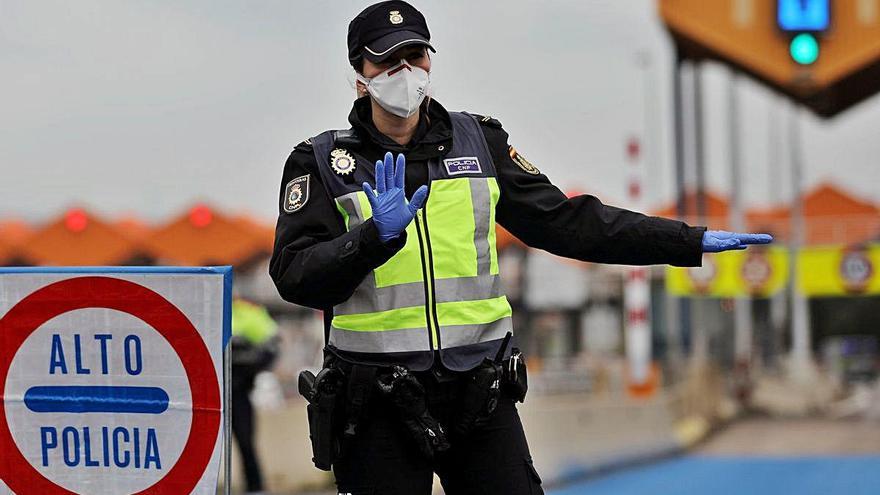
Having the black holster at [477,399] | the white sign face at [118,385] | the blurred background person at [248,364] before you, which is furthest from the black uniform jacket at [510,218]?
the blurred background person at [248,364]

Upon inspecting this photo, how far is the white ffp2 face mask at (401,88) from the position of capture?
423cm

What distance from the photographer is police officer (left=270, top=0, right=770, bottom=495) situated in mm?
4102

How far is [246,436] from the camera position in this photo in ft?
37.7

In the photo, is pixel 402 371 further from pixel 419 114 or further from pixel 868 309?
pixel 868 309

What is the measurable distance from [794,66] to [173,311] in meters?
8.30

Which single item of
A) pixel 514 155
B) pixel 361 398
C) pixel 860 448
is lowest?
pixel 860 448

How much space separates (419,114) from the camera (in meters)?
4.36

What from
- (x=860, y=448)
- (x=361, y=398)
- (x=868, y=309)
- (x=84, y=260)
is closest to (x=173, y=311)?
(x=361, y=398)

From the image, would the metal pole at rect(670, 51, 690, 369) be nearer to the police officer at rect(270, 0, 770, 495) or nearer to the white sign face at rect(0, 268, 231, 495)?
the white sign face at rect(0, 268, 231, 495)

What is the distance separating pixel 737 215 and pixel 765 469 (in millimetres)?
16781

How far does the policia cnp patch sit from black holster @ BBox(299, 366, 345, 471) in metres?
0.69

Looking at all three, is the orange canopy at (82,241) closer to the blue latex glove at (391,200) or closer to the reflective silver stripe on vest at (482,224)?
the reflective silver stripe on vest at (482,224)

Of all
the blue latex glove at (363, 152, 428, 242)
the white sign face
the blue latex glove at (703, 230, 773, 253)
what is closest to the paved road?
the white sign face

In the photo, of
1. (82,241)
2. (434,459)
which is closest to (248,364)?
(434,459)
